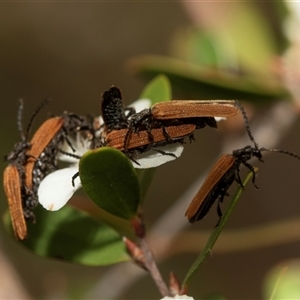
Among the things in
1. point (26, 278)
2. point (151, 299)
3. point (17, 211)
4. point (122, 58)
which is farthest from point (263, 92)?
point (122, 58)

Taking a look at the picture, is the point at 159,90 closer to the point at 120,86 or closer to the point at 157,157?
the point at 157,157

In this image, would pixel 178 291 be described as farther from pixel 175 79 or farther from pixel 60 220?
pixel 175 79

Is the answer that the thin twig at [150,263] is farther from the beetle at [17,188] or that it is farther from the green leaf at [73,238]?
the beetle at [17,188]

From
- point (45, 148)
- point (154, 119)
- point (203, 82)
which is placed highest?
point (203, 82)

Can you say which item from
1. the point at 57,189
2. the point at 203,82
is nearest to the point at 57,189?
the point at 57,189

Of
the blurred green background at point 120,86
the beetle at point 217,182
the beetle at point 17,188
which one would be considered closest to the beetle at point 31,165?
the beetle at point 17,188

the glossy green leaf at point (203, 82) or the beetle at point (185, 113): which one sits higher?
the glossy green leaf at point (203, 82)

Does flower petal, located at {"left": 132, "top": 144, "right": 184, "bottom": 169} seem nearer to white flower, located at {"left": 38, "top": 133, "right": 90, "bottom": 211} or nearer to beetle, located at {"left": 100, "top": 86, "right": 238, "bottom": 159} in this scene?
beetle, located at {"left": 100, "top": 86, "right": 238, "bottom": 159}
